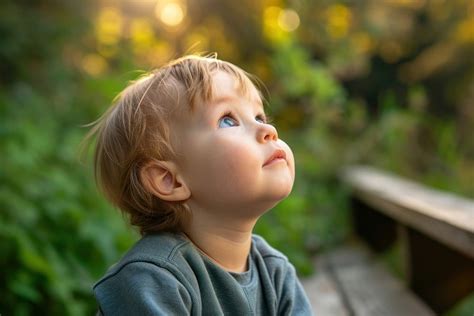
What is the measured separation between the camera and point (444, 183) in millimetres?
4816

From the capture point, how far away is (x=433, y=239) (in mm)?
2771

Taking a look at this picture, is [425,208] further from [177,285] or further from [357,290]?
[177,285]

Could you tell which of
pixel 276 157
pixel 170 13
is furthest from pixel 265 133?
pixel 170 13

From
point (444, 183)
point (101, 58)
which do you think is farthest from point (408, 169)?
point (101, 58)

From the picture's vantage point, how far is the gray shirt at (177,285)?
1364 millimetres

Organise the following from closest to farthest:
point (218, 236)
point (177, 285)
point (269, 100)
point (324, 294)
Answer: point (177, 285) < point (218, 236) < point (324, 294) < point (269, 100)

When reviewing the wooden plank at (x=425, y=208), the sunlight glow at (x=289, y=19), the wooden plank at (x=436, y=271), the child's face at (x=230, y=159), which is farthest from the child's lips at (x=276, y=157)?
the sunlight glow at (x=289, y=19)

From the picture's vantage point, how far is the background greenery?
271 centimetres

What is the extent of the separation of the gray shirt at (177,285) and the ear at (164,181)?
11cm

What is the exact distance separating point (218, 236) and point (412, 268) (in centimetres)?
163

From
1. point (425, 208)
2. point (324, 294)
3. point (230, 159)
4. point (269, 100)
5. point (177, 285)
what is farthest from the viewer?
point (269, 100)

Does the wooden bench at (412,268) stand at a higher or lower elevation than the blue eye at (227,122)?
lower

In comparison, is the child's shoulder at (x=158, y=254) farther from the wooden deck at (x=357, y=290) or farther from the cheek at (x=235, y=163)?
the wooden deck at (x=357, y=290)

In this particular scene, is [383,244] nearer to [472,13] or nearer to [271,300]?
[271,300]
